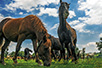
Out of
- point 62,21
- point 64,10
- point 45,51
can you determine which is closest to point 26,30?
point 45,51

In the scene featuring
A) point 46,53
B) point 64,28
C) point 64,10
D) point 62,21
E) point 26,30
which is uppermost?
point 64,10

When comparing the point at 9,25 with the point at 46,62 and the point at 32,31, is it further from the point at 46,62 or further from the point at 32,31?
the point at 46,62

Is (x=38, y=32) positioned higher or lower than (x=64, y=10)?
lower

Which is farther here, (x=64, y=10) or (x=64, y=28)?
(x=64, y=28)

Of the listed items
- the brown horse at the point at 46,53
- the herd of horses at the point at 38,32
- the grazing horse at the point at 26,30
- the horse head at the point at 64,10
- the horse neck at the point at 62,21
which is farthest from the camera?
the horse neck at the point at 62,21

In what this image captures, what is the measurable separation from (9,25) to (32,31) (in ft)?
7.46

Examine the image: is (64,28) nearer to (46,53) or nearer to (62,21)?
(62,21)

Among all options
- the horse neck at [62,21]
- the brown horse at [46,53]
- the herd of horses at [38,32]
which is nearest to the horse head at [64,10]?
the herd of horses at [38,32]

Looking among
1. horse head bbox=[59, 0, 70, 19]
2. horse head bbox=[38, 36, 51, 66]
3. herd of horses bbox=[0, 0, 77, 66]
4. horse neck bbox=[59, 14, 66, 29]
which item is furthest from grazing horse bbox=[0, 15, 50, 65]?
horse head bbox=[59, 0, 70, 19]

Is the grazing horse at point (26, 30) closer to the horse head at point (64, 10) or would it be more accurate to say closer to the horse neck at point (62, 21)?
the horse neck at point (62, 21)

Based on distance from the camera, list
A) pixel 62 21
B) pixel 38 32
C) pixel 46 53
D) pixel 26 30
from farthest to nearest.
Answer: pixel 62 21, pixel 26 30, pixel 38 32, pixel 46 53

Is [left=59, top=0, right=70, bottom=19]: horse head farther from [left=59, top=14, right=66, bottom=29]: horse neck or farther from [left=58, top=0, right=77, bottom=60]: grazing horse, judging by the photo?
[left=59, top=14, right=66, bottom=29]: horse neck

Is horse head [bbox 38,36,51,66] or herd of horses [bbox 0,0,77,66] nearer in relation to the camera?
horse head [bbox 38,36,51,66]

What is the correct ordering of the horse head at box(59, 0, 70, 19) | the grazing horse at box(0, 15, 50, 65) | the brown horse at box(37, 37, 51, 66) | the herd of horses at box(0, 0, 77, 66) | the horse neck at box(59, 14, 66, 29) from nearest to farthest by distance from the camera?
1. the brown horse at box(37, 37, 51, 66)
2. the herd of horses at box(0, 0, 77, 66)
3. the grazing horse at box(0, 15, 50, 65)
4. the horse head at box(59, 0, 70, 19)
5. the horse neck at box(59, 14, 66, 29)
